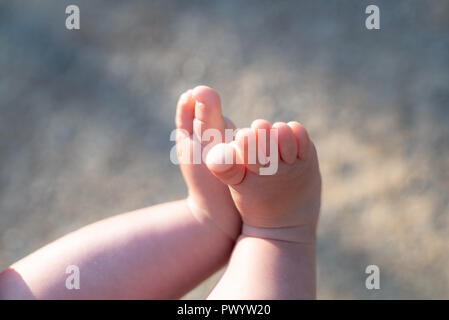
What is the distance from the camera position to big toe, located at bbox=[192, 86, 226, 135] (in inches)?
19.9

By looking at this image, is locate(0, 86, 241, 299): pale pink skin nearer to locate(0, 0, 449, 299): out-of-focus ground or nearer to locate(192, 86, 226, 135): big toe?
locate(192, 86, 226, 135): big toe

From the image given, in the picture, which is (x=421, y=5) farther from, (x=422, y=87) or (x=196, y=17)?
(x=196, y=17)

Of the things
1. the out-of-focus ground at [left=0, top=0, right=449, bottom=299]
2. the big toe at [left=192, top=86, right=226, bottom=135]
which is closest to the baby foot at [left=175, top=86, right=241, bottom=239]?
the big toe at [left=192, top=86, right=226, bottom=135]

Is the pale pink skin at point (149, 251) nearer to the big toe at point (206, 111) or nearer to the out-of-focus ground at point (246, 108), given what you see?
the big toe at point (206, 111)

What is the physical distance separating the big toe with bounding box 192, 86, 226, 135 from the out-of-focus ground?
274 mm

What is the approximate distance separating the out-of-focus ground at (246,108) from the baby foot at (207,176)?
0.21m

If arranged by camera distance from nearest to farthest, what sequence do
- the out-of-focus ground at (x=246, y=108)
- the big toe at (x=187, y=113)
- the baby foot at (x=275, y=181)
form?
the baby foot at (x=275, y=181) < the big toe at (x=187, y=113) < the out-of-focus ground at (x=246, y=108)

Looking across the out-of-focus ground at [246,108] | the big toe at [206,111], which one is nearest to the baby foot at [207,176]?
the big toe at [206,111]

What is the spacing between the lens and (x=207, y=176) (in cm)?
51

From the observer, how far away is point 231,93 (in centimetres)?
88

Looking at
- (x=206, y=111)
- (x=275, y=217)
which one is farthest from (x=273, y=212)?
(x=206, y=111)

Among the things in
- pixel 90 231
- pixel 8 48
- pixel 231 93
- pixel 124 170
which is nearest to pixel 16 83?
pixel 8 48

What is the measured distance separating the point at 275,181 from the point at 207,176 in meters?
0.10

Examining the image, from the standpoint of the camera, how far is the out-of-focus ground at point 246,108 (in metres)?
0.71
